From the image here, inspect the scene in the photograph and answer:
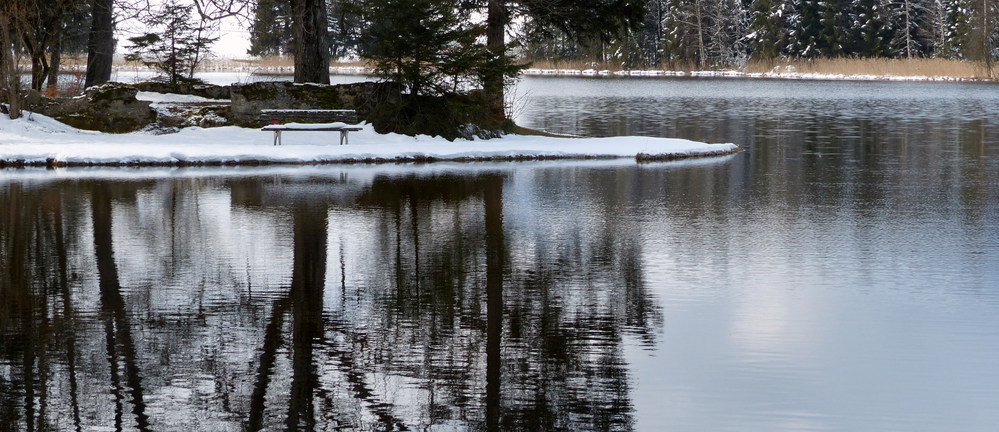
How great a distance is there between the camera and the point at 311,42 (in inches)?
1088

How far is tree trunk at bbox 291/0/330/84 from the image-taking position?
2731 cm

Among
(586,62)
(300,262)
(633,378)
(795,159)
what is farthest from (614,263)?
(586,62)

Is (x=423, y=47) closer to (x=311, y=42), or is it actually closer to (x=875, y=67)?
(x=311, y=42)

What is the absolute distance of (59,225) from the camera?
44.3ft

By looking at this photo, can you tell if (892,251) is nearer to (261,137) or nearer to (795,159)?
(795,159)

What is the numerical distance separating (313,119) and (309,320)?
56.2ft

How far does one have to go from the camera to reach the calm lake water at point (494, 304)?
21.3 ft

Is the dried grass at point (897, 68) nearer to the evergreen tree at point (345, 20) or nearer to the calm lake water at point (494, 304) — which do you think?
the evergreen tree at point (345, 20)

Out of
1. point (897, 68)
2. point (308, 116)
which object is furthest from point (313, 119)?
point (897, 68)

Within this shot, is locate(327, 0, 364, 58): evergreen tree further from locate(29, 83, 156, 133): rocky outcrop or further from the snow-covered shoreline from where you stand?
the snow-covered shoreline

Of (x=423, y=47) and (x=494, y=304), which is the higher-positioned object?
(x=423, y=47)

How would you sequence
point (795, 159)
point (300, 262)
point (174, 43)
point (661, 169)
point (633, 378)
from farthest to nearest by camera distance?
point (174, 43) → point (795, 159) → point (661, 169) → point (300, 262) → point (633, 378)

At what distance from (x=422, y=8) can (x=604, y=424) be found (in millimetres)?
20196

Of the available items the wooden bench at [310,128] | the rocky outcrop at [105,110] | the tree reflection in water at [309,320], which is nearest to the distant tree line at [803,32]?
the rocky outcrop at [105,110]
